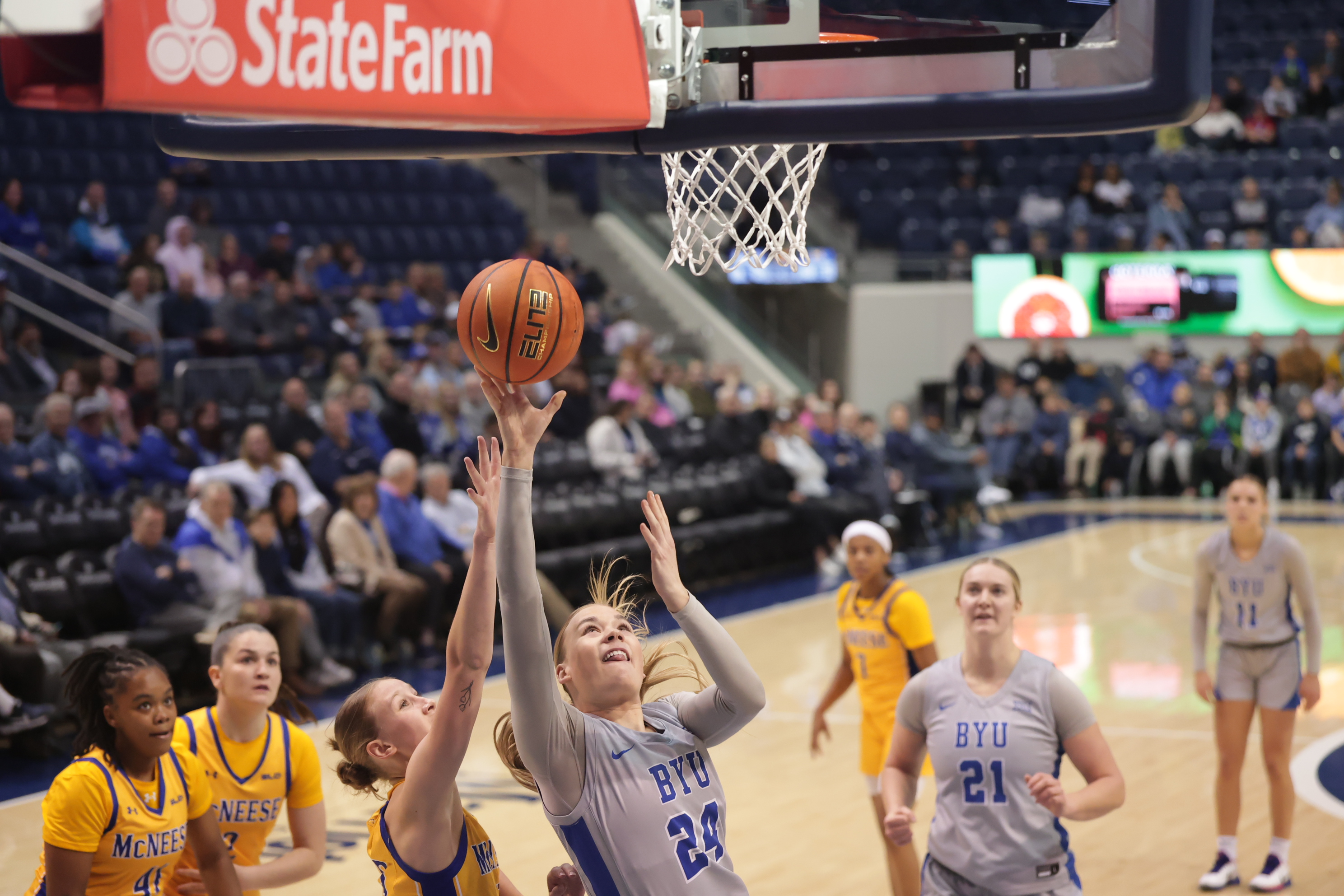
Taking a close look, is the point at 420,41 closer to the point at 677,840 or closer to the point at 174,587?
the point at 677,840

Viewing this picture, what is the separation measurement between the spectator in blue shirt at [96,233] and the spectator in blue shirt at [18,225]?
33 cm

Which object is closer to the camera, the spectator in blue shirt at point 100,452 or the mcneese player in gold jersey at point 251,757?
the mcneese player in gold jersey at point 251,757

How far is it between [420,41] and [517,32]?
19 centimetres

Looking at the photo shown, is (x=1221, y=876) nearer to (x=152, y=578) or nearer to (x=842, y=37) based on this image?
(x=842, y=37)

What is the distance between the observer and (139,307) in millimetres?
12453

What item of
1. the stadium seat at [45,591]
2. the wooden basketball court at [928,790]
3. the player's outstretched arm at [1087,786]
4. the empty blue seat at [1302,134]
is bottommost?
the wooden basketball court at [928,790]

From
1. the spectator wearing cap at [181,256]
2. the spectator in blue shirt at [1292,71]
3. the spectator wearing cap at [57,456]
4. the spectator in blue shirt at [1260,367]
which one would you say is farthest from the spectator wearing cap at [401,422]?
the spectator in blue shirt at [1292,71]

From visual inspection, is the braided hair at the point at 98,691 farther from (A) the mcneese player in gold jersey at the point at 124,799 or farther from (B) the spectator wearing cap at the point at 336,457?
(B) the spectator wearing cap at the point at 336,457

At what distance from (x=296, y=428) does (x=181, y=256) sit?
3.37 metres

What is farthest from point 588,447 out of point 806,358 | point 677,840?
point 677,840

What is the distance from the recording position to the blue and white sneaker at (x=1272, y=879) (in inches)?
222

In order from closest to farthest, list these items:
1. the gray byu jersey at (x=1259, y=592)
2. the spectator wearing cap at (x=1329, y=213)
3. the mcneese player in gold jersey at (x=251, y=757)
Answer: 1. the mcneese player in gold jersey at (x=251, y=757)
2. the gray byu jersey at (x=1259, y=592)
3. the spectator wearing cap at (x=1329, y=213)

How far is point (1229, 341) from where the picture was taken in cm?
1973

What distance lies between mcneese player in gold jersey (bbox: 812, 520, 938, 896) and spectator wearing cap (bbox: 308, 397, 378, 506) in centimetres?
560
